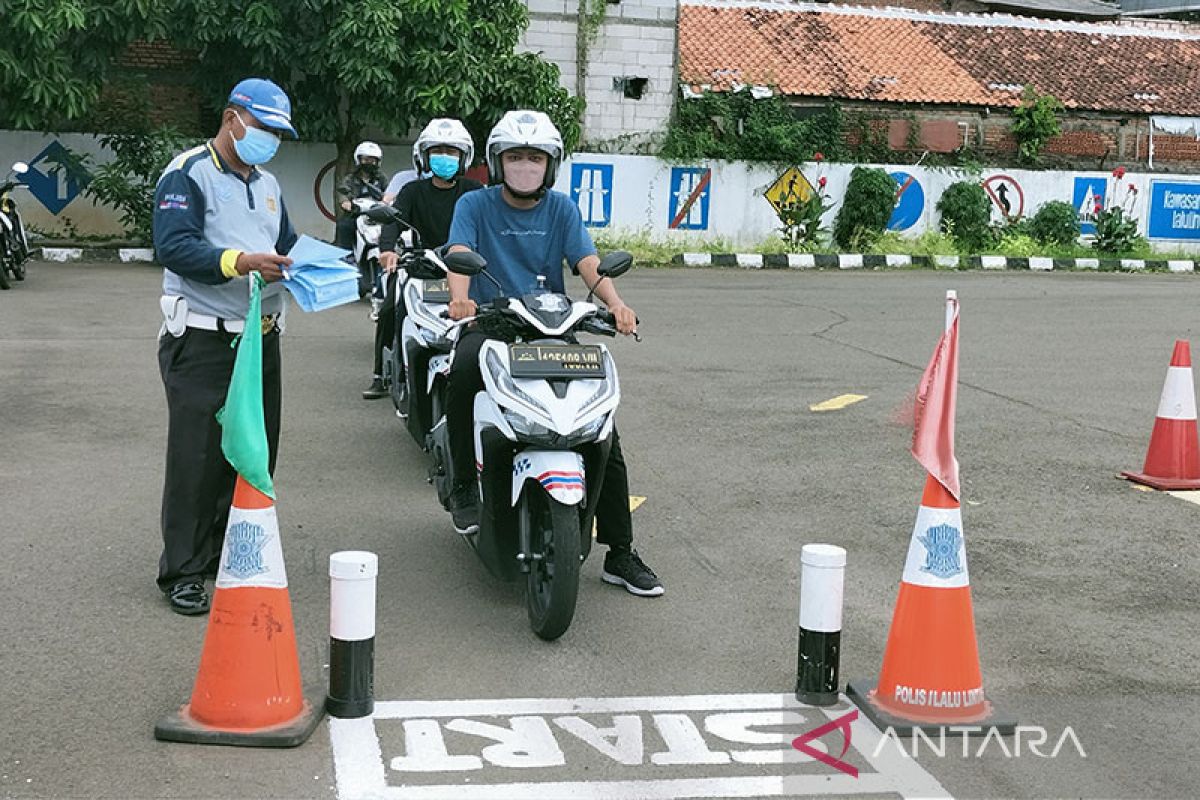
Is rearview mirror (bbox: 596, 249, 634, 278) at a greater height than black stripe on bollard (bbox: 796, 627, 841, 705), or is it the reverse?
rearview mirror (bbox: 596, 249, 634, 278)

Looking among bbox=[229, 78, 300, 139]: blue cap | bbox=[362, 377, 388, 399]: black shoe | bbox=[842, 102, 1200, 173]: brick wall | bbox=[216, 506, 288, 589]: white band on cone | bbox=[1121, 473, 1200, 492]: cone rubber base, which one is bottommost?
bbox=[1121, 473, 1200, 492]: cone rubber base

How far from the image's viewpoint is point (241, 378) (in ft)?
16.2

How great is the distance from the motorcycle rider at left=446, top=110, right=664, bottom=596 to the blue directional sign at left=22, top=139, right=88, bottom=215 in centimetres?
1871

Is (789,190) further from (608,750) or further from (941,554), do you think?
(608,750)

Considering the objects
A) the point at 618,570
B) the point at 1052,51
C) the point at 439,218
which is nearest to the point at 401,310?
the point at 439,218

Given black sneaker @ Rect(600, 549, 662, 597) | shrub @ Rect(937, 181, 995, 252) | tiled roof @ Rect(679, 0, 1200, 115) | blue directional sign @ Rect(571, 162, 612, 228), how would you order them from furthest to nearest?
1. tiled roof @ Rect(679, 0, 1200, 115)
2. shrub @ Rect(937, 181, 995, 252)
3. blue directional sign @ Rect(571, 162, 612, 228)
4. black sneaker @ Rect(600, 549, 662, 597)

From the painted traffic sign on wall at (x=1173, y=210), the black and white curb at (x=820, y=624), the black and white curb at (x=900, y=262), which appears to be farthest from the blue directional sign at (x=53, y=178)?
the black and white curb at (x=820, y=624)

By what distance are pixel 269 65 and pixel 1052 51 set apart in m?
20.0

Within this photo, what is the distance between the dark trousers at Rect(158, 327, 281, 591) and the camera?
5.99m

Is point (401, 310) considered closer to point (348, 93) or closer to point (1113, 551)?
point (1113, 551)

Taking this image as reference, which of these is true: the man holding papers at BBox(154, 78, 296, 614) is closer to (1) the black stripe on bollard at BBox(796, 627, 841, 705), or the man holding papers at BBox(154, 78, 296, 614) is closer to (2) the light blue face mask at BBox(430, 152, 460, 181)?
(1) the black stripe on bollard at BBox(796, 627, 841, 705)

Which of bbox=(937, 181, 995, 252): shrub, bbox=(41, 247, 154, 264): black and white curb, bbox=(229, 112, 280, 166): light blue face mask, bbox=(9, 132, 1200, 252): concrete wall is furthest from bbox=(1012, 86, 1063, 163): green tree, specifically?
bbox=(229, 112, 280, 166): light blue face mask

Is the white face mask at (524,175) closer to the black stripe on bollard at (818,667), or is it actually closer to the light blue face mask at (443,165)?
the black stripe on bollard at (818,667)

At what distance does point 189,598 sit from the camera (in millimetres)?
5906
